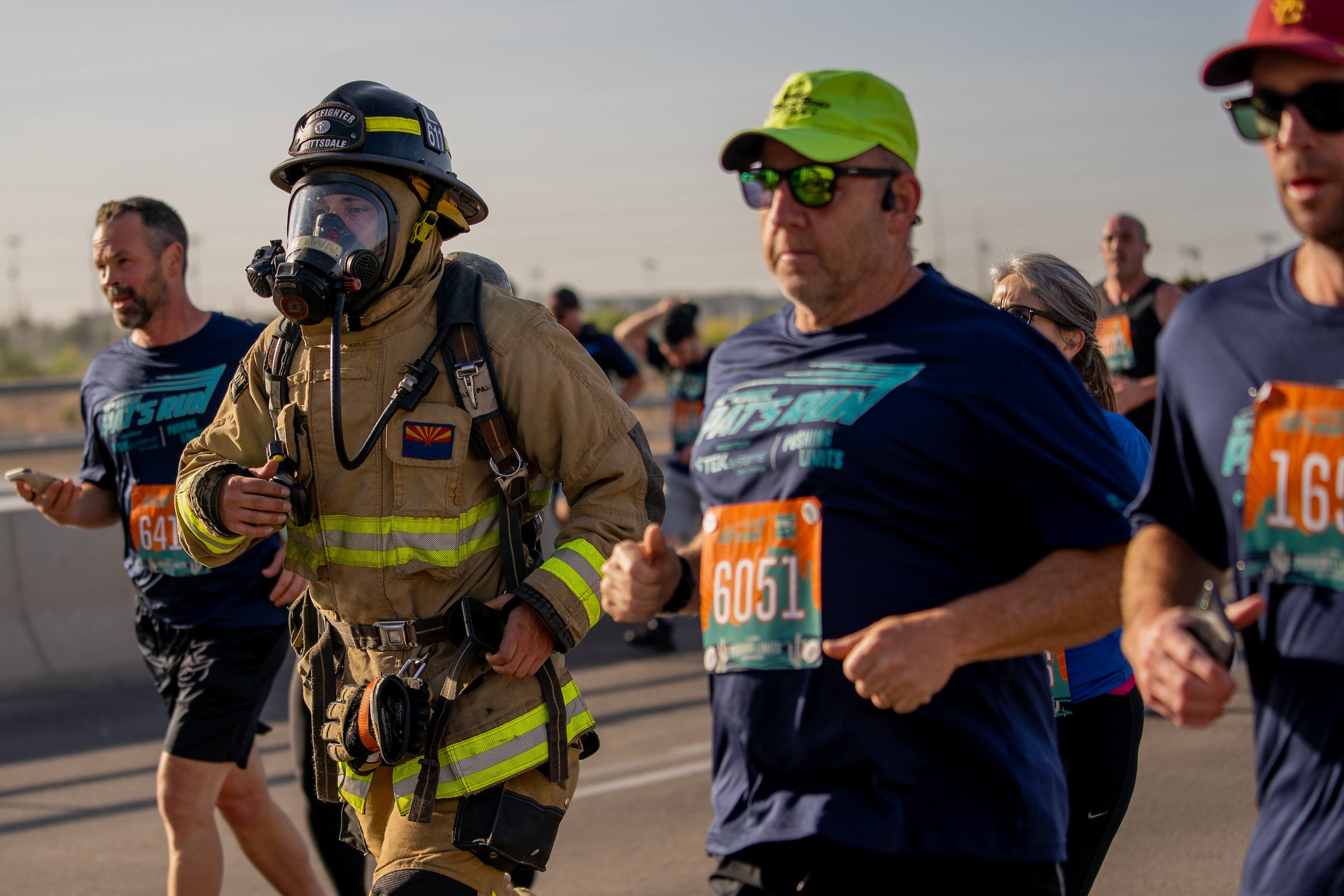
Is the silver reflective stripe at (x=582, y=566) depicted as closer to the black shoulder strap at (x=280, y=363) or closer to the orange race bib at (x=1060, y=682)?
the black shoulder strap at (x=280, y=363)

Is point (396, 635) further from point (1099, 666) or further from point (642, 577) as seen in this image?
point (1099, 666)

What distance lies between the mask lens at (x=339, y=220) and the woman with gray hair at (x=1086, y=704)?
1662 millimetres

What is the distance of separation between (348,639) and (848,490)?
157 centimetres

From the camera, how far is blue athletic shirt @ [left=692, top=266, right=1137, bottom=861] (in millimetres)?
2602

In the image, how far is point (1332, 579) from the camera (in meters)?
2.18

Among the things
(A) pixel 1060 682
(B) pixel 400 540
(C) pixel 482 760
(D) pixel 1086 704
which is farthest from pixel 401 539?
(D) pixel 1086 704

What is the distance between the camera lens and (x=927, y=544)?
2645mm

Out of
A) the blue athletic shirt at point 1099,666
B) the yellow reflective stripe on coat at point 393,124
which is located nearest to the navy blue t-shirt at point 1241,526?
the blue athletic shirt at point 1099,666

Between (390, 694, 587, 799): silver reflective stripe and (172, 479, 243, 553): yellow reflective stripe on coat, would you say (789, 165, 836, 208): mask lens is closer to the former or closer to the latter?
(390, 694, 587, 799): silver reflective stripe

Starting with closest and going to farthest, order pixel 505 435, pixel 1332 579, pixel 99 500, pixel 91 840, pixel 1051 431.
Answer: pixel 1332 579
pixel 1051 431
pixel 505 435
pixel 99 500
pixel 91 840

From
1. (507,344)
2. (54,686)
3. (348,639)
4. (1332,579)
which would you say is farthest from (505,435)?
(54,686)

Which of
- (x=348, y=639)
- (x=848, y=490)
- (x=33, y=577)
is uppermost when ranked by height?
(x=848, y=490)

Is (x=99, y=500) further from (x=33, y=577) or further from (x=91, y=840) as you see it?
(x=33, y=577)

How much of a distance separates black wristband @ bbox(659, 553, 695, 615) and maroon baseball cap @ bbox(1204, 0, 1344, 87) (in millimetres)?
1314
